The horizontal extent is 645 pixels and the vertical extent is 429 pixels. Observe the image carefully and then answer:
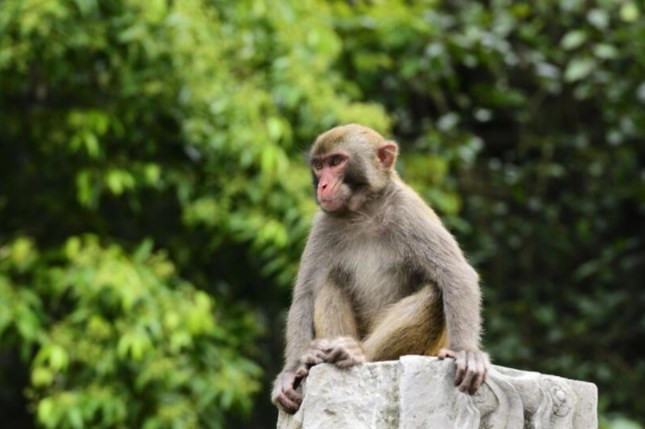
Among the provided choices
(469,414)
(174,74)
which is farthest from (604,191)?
(469,414)

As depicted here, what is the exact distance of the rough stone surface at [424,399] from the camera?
4973mm

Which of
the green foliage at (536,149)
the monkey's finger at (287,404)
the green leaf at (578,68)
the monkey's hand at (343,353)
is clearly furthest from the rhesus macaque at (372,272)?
the green leaf at (578,68)

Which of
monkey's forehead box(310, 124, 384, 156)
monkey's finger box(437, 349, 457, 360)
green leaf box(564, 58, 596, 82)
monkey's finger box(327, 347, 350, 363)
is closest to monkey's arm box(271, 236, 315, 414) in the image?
monkey's finger box(327, 347, 350, 363)

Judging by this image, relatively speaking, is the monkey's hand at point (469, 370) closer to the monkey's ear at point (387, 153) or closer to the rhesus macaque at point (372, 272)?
the rhesus macaque at point (372, 272)

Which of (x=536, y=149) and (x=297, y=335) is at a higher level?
(x=297, y=335)

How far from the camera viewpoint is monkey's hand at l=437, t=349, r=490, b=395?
5055mm

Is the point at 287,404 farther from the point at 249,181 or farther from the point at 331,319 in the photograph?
the point at 249,181

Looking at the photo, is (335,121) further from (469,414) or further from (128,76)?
(469,414)

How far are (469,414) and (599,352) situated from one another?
25.3 feet

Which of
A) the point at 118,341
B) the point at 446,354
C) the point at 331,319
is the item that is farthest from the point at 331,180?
the point at 118,341

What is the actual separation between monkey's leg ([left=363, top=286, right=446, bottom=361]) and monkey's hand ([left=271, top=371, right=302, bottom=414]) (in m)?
0.34

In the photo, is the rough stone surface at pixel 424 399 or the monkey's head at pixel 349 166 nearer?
the rough stone surface at pixel 424 399

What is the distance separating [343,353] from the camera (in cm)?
518

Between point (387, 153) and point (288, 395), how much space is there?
1.35m
